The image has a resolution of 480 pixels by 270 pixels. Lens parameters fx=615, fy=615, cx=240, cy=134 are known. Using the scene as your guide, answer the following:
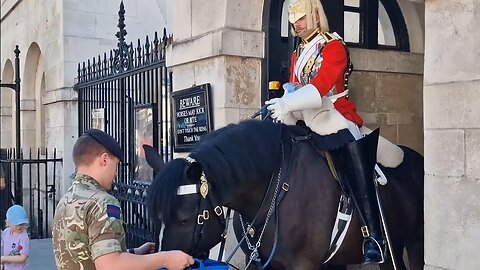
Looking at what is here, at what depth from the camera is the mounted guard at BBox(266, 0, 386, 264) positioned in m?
3.87

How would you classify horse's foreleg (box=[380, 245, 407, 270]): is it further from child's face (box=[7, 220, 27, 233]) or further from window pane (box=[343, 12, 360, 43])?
child's face (box=[7, 220, 27, 233])

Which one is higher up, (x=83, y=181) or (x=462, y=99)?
(x=462, y=99)

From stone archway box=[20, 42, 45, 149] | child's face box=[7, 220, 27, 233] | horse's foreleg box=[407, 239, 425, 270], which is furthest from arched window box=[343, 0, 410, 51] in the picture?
stone archway box=[20, 42, 45, 149]

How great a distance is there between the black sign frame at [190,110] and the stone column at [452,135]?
247 centimetres

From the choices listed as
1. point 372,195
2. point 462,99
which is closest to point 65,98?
point 372,195

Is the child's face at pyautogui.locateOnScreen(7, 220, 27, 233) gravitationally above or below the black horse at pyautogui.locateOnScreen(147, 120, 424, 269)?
below

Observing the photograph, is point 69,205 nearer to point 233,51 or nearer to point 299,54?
point 299,54

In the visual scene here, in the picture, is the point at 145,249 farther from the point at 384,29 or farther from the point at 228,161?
the point at 384,29

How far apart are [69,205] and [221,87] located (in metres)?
2.66

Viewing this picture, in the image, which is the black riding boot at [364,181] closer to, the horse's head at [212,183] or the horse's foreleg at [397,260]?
the horse's head at [212,183]

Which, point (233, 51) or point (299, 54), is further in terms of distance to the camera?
point (233, 51)

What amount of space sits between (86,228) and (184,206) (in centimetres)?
63

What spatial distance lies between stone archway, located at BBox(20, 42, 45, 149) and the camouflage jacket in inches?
489

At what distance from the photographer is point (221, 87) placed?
5414 mm
